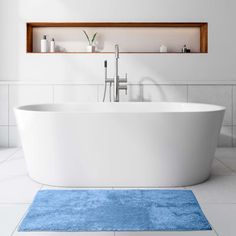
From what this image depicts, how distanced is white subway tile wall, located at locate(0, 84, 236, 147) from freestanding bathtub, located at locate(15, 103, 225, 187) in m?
1.32

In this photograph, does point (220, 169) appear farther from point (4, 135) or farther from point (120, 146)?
point (4, 135)

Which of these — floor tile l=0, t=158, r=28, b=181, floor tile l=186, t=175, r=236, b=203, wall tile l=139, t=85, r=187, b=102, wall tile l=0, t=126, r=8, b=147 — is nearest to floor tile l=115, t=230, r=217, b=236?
floor tile l=186, t=175, r=236, b=203

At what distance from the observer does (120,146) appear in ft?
6.80

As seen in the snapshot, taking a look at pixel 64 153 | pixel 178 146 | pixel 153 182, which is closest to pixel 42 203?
pixel 64 153

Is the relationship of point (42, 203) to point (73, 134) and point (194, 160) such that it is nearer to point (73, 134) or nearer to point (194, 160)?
point (73, 134)

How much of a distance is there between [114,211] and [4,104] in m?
Result: 2.25

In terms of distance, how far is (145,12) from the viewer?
3438 millimetres

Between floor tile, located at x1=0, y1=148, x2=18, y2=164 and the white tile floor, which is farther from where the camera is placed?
floor tile, located at x1=0, y1=148, x2=18, y2=164

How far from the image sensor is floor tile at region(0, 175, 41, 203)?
74.9 inches

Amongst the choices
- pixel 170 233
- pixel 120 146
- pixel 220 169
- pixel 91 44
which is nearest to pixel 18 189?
pixel 120 146

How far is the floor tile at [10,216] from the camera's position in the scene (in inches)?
58.6

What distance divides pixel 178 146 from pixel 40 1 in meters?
2.28

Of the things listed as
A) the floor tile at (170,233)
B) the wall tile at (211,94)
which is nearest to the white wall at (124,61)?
the wall tile at (211,94)

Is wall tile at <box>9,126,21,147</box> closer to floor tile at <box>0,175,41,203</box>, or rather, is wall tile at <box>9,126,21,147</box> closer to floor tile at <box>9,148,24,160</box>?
floor tile at <box>9,148,24,160</box>
